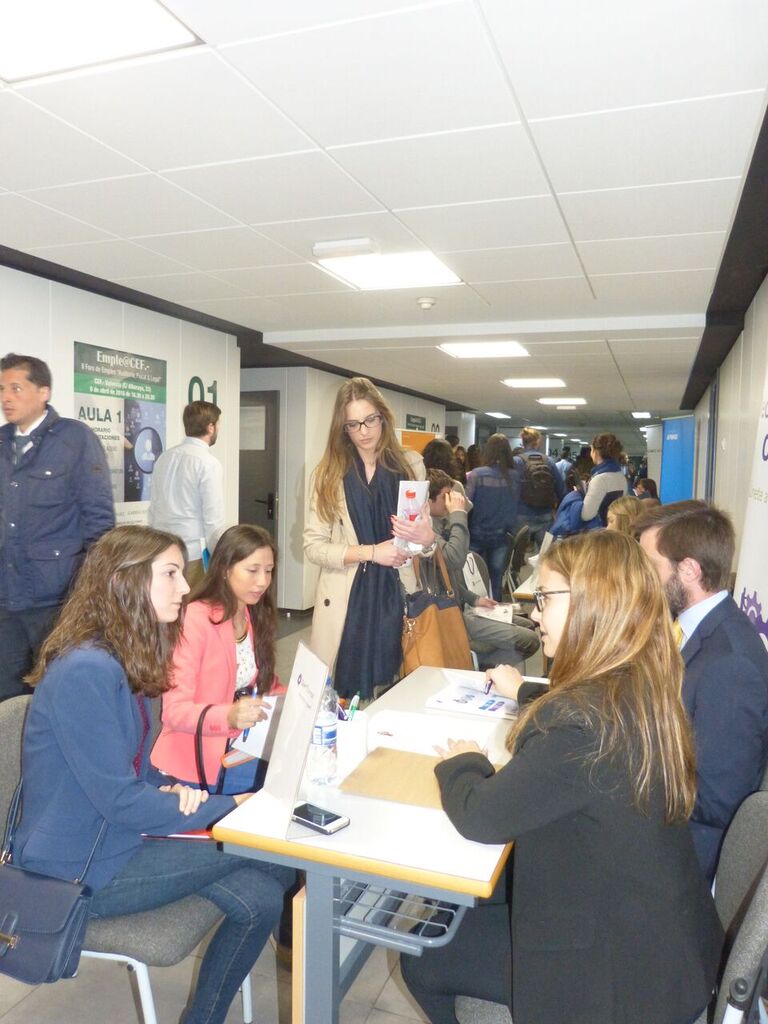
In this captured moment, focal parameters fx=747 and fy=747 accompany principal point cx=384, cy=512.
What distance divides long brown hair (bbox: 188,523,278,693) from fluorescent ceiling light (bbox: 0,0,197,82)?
1.26 meters

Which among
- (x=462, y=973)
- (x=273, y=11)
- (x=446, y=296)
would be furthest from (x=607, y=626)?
(x=446, y=296)

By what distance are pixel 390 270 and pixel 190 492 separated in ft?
5.11

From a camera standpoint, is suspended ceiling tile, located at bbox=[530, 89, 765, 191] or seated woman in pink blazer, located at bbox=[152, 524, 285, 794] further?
suspended ceiling tile, located at bbox=[530, 89, 765, 191]

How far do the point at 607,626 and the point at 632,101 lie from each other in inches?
59.4

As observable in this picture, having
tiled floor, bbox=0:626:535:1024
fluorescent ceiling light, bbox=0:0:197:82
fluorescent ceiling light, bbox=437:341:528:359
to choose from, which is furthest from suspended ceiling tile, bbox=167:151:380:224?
fluorescent ceiling light, bbox=437:341:528:359

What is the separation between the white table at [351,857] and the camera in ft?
4.20

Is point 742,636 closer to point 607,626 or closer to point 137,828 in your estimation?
point 607,626

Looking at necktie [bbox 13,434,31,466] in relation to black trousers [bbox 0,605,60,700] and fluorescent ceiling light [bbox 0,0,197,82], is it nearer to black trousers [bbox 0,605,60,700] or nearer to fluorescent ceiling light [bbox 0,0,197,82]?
black trousers [bbox 0,605,60,700]

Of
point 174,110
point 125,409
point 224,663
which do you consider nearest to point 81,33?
point 174,110

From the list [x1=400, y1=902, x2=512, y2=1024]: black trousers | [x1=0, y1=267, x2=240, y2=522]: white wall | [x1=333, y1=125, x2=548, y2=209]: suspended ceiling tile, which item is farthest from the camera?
[x1=0, y1=267, x2=240, y2=522]: white wall

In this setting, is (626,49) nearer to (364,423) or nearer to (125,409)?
(364,423)

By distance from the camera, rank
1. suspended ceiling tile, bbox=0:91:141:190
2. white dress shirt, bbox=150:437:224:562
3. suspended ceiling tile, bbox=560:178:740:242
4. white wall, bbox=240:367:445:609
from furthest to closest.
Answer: white wall, bbox=240:367:445:609
white dress shirt, bbox=150:437:224:562
suspended ceiling tile, bbox=560:178:740:242
suspended ceiling tile, bbox=0:91:141:190

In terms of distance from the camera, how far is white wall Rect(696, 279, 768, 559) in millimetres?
3717

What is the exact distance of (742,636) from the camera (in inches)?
67.7
